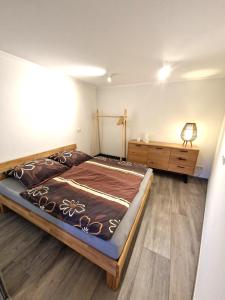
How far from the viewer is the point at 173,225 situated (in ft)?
6.01

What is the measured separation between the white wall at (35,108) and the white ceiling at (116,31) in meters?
0.27

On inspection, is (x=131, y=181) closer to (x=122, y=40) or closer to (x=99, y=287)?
(x=99, y=287)

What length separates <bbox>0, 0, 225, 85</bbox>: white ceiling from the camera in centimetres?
103

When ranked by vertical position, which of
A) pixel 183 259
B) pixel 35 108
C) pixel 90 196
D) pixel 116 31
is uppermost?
pixel 116 31

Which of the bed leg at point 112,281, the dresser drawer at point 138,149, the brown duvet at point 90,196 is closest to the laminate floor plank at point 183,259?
the bed leg at point 112,281

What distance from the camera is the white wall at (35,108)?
1.97 meters

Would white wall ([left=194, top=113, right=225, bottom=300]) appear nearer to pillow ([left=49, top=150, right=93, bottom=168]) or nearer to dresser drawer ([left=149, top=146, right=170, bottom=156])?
dresser drawer ([left=149, top=146, right=170, bottom=156])

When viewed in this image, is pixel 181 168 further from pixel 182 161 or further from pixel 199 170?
pixel 199 170

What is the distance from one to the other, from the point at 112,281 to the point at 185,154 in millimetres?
2541

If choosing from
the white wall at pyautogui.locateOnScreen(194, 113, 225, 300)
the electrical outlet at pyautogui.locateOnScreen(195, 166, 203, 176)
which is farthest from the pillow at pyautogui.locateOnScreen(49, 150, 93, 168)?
the electrical outlet at pyautogui.locateOnScreen(195, 166, 203, 176)

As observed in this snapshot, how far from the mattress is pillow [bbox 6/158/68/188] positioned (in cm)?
12

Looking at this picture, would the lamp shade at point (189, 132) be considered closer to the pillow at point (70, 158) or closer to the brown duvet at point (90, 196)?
the brown duvet at point (90, 196)

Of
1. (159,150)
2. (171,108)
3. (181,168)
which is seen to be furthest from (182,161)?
(171,108)

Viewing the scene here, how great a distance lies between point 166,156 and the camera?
300 cm
